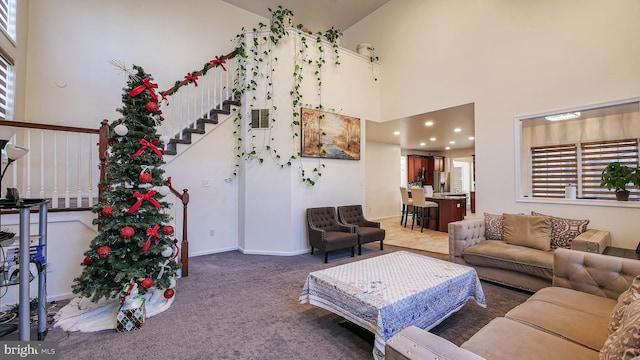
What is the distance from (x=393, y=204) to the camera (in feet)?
30.9

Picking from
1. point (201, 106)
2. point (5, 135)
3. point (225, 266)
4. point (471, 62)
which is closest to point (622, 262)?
point (471, 62)

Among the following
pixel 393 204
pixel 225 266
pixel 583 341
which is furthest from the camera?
pixel 393 204

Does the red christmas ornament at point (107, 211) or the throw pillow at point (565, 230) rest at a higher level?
the red christmas ornament at point (107, 211)

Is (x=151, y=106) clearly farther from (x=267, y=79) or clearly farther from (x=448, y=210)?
(x=448, y=210)

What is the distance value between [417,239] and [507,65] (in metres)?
3.59

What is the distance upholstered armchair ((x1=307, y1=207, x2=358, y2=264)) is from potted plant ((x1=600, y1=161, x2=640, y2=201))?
3.34 m

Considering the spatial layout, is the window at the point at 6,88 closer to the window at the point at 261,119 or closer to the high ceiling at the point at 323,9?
the window at the point at 261,119

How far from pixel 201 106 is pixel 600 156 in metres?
7.16

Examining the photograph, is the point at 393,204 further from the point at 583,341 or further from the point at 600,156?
the point at 583,341

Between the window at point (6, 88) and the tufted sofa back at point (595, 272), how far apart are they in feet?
21.1

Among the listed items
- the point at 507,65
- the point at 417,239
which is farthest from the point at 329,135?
the point at 507,65

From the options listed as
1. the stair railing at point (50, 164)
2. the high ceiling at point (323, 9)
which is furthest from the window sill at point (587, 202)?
the stair railing at point (50, 164)

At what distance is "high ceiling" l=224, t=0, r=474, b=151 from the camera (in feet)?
18.9

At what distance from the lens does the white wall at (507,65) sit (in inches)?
132
